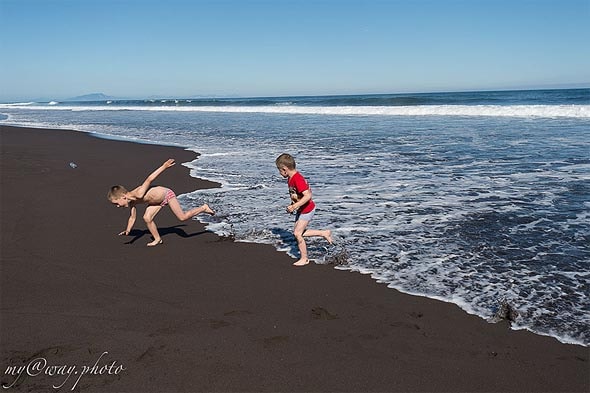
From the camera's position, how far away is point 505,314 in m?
3.95

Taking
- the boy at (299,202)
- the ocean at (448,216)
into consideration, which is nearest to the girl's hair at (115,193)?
the ocean at (448,216)

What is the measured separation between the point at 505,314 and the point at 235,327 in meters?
2.20

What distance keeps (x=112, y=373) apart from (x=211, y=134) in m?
18.9

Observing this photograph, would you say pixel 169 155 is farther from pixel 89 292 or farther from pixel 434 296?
pixel 434 296

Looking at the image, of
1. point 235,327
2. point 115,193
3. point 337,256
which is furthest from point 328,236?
point 115,193

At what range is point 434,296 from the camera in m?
4.41

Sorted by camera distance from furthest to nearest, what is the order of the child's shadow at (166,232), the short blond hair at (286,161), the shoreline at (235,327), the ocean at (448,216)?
the child's shadow at (166,232) → the short blond hair at (286,161) → the ocean at (448,216) → the shoreline at (235,327)

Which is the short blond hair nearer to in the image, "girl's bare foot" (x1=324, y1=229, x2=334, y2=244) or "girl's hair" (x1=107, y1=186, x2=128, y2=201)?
"girl's bare foot" (x1=324, y1=229, x2=334, y2=244)

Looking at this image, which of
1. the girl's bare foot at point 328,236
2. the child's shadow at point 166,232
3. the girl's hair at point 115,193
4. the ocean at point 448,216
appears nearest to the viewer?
the ocean at point 448,216

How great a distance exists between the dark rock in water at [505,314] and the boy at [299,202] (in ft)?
6.71

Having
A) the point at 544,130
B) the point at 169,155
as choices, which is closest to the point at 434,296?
the point at 169,155

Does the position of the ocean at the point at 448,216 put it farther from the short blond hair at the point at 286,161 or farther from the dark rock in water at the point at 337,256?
the short blond hair at the point at 286,161

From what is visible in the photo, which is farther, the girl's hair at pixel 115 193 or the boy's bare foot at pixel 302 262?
the girl's hair at pixel 115 193

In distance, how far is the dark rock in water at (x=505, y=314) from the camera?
3919 mm
